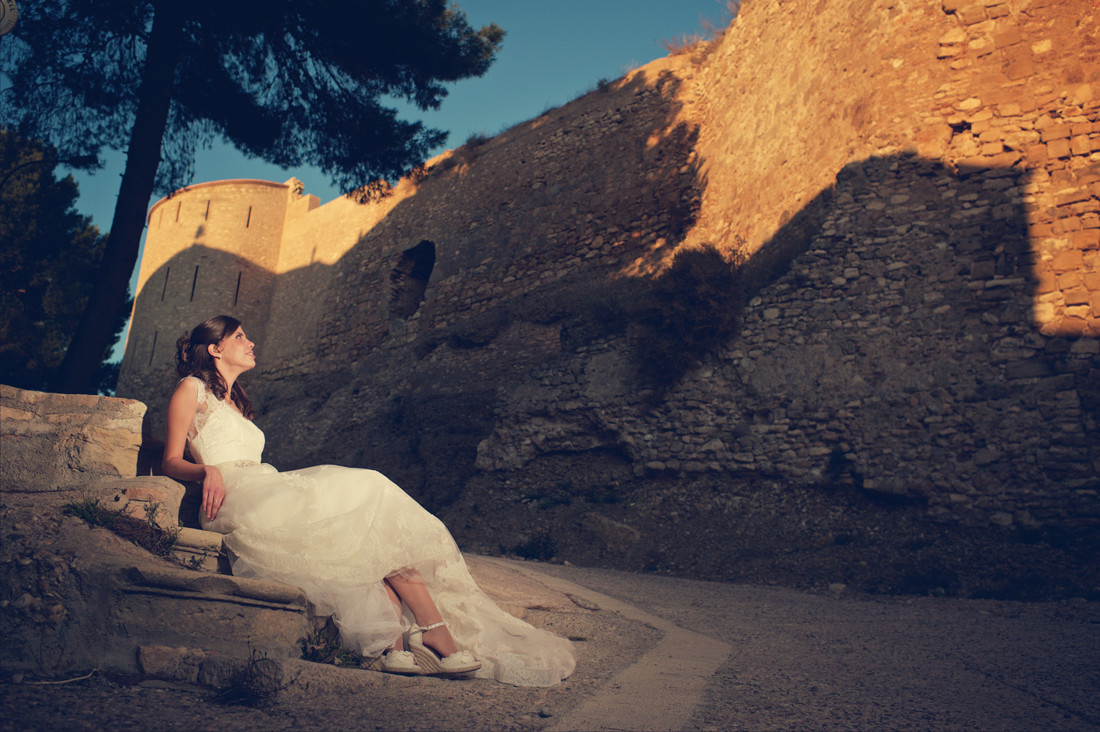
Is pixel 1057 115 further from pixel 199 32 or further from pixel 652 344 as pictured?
pixel 199 32

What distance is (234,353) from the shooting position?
10.2 ft

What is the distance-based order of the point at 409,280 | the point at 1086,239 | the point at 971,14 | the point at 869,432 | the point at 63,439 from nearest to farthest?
the point at 63,439, the point at 1086,239, the point at 869,432, the point at 971,14, the point at 409,280

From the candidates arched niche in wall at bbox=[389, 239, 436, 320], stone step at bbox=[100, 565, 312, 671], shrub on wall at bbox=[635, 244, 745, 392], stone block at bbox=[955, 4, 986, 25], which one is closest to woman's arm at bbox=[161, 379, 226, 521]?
stone step at bbox=[100, 565, 312, 671]

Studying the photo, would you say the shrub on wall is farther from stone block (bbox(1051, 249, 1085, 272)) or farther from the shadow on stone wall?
stone block (bbox(1051, 249, 1085, 272))

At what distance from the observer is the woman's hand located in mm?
2572

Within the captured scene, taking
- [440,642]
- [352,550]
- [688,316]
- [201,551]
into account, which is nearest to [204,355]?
[201,551]

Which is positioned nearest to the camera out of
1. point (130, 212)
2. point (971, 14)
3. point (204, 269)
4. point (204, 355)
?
point (204, 355)

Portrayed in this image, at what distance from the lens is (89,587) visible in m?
2.05

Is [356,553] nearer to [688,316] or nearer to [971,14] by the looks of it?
[688,316]

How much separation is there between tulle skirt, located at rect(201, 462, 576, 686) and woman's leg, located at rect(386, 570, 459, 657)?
47 millimetres

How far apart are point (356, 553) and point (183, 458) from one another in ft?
3.15

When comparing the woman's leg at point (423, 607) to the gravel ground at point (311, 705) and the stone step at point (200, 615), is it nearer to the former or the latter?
the gravel ground at point (311, 705)

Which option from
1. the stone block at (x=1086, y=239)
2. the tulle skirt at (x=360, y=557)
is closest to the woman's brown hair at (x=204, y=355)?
the tulle skirt at (x=360, y=557)

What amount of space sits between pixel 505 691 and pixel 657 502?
506cm
